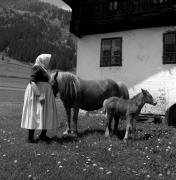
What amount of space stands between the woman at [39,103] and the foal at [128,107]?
171 centimetres

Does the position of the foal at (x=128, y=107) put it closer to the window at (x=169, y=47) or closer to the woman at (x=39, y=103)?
the woman at (x=39, y=103)

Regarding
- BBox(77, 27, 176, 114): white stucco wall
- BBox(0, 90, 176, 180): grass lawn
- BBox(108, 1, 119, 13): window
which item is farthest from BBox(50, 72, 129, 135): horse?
BBox(108, 1, 119, 13): window

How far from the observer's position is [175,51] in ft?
52.6

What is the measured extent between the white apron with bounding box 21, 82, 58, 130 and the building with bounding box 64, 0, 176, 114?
314 inches

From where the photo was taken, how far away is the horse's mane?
1032 centimetres

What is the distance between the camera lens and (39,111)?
908cm

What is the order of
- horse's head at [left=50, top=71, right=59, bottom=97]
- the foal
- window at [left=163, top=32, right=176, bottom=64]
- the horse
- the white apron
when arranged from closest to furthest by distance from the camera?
the white apron < the foal < horse's head at [left=50, top=71, right=59, bottom=97] < the horse < window at [left=163, top=32, right=176, bottom=64]

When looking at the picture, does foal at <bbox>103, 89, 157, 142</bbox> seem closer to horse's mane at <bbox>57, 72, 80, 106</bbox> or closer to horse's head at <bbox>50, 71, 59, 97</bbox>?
horse's mane at <bbox>57, 72, 80, 106</bbox>

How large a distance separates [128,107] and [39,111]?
249cm

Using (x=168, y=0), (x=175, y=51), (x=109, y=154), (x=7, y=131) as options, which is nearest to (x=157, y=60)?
(x=175, y=51)

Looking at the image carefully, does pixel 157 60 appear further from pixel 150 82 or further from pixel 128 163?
pixel 128 163

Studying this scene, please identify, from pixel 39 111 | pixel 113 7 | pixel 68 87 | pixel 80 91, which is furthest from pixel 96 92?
pixel 113 7

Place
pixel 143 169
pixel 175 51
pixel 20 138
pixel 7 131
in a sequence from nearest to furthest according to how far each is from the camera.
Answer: pixel 143 169 < pixel 20 138 < pixel 7 131 < pixel 175 51

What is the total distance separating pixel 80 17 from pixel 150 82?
16.7 ft
